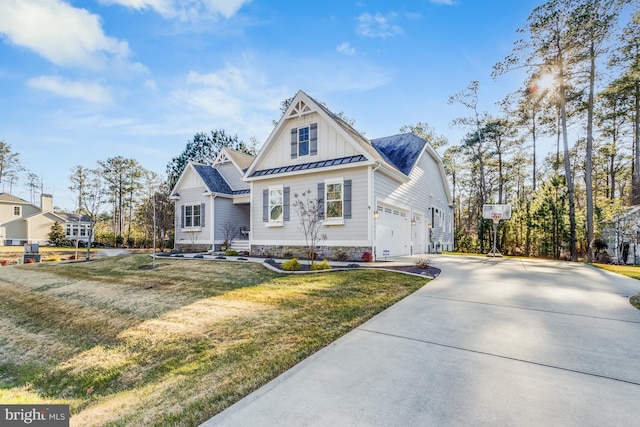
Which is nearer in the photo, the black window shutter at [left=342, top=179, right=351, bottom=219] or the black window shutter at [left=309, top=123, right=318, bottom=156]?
the black window shutter at [left=342, top=179, right=351, bottom=219]

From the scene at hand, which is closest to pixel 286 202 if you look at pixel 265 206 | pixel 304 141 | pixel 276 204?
pixel 276 204

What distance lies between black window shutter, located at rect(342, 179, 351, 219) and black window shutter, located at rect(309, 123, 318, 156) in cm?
219

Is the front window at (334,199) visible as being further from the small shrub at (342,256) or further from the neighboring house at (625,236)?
the neighboring house at (625,236)

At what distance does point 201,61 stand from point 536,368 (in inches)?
527

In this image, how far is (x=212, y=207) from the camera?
1612 centimetres

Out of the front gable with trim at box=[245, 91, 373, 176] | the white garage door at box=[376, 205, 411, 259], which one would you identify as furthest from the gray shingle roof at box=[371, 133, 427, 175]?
the front gable with trim at box=[245, 91, 373, 176]

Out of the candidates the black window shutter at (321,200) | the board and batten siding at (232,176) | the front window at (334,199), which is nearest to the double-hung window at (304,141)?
the black window shutter at (321,200)

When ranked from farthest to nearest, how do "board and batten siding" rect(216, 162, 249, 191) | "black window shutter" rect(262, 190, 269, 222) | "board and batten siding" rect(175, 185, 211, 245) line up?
"board and batten siding" rect(216, 162, 249, 191), "board and batten siding" rect(175, 185, 211, 245), "black window shutter" rect(262, 190, 269, 222)

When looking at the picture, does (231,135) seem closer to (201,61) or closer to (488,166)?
(201,61)

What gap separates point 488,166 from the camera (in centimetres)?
2742

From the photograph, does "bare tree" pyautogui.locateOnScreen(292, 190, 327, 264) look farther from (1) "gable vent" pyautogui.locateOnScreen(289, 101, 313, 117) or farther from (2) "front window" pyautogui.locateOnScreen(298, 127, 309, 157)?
(1) "gable vent" pyautogui.locateOnScreen(289, 101, 313, 117)

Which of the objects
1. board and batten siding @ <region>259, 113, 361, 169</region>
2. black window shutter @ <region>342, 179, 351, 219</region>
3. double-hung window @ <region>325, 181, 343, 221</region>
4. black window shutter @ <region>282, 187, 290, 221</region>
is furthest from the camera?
black window shutter @ <region>282, 187, 290, 221</region>

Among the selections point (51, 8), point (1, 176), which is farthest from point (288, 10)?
point (1, 176)

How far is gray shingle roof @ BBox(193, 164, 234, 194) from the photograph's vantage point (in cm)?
1643
